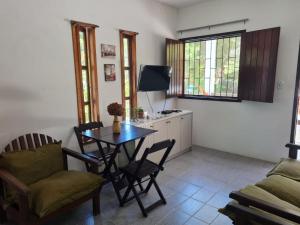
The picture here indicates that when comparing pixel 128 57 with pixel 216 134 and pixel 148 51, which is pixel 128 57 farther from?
pixel 216 134

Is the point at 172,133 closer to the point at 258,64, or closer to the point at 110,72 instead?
the point at 110,72

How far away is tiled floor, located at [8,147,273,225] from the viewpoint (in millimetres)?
2236

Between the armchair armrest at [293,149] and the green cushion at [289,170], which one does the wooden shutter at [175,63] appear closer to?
the armchair armrest at [293,149]

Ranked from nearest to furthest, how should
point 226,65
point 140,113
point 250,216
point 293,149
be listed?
1. point 250,216
2. point 293,149
3. point 140,113
4. point 226,65

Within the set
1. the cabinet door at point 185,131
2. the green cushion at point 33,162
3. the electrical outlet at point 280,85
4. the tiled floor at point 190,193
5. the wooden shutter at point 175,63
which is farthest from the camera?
the wooden shutter at point 175,63

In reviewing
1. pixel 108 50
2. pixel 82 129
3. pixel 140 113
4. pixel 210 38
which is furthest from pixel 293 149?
pixel 108 50

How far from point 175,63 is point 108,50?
1587mm

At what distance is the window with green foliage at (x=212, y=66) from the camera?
3.90 meters

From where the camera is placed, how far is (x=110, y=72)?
3287mm

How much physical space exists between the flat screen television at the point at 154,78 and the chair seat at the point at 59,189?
183cm

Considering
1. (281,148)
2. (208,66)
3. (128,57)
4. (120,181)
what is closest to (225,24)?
(208,66)

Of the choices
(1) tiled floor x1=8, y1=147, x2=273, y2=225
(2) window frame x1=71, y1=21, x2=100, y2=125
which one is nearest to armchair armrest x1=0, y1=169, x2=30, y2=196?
(1) tiled floor x1=8, y1=147, x2=273, y2=225

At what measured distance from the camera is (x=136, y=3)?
3.57m

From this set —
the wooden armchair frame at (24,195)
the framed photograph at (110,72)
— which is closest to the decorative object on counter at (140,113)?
the framed photograph at (110,72)
